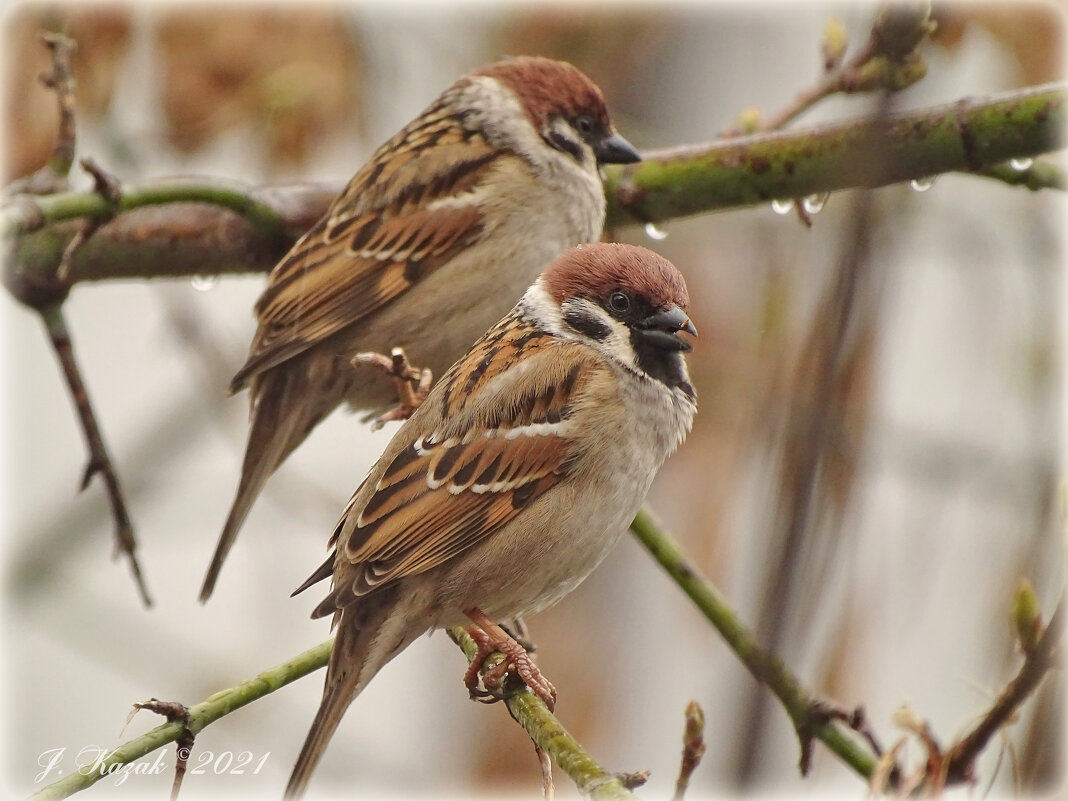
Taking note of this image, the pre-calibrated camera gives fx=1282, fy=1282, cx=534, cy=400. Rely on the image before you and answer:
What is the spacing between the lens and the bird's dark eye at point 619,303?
8.73 ft

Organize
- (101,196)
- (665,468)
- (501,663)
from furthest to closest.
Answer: (665,468) → (101,196) → (501,663)

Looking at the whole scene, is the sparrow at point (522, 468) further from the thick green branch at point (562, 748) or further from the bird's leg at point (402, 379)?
the thick green branch at point (562, 748)

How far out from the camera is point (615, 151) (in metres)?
3.46

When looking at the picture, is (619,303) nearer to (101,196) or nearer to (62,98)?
(101,196)

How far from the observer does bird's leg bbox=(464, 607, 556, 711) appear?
2420 mm

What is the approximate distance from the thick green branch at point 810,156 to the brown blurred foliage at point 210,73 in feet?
3.71

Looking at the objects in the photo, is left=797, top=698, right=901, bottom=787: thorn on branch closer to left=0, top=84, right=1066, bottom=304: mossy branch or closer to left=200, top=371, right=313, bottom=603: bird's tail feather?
left=0, top=84, right=1066, bottom=304: mossy branch

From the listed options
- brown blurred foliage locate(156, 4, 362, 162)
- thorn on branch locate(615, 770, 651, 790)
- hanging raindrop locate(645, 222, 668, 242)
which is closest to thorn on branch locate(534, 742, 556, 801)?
thorn on branch locate(615, 770, 651, 790)

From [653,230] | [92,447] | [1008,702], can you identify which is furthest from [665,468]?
[1008,702]

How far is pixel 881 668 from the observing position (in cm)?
490

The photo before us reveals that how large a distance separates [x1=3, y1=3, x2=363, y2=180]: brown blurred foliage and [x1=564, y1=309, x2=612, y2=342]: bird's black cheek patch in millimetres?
1391

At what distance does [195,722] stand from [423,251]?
1.65 m

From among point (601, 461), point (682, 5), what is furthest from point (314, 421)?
point (682, 5)

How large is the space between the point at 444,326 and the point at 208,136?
4.16 ft
